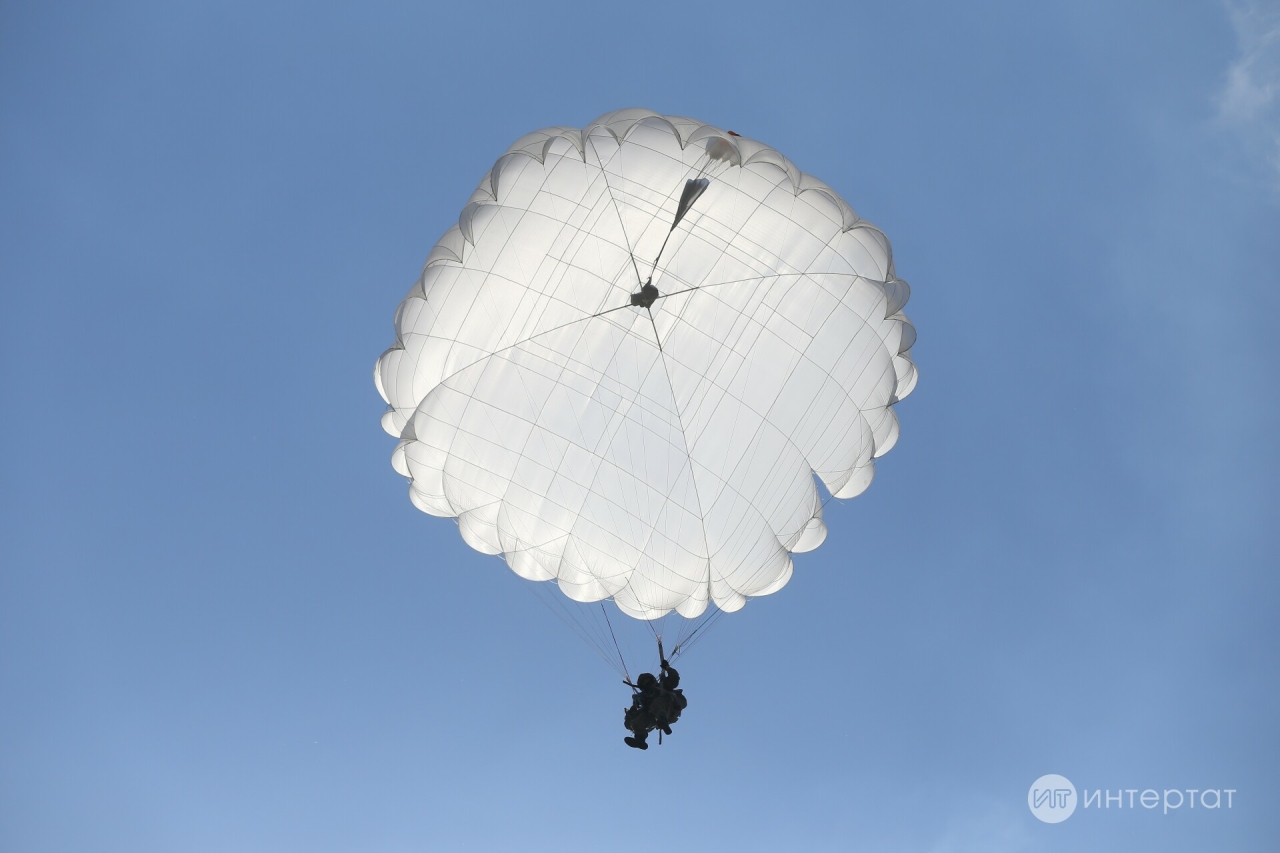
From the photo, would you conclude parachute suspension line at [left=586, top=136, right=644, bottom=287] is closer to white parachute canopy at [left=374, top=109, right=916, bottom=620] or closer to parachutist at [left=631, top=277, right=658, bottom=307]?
white parachute canopy at [left=374, top=109, right=916, bottom=620]

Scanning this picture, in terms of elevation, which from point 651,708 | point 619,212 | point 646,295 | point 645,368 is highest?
point 619,212

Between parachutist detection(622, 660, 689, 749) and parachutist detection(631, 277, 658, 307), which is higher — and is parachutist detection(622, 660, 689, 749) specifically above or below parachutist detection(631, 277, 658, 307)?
below

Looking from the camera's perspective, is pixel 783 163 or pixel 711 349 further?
pixel 711 349

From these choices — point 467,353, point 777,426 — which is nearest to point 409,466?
point 467,353

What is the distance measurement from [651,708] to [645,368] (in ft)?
16.8

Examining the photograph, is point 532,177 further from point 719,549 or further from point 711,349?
point 719,549

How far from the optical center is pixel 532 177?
15.1 meters

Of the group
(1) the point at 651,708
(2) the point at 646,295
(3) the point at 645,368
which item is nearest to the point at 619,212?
(2) the point at 646,295

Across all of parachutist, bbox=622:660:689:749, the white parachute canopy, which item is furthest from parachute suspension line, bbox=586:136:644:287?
parachutist, bbox=622:660:689:749

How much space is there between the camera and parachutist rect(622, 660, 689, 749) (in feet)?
49.2

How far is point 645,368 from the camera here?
1598cm

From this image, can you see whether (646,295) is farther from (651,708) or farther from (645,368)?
(651,708)

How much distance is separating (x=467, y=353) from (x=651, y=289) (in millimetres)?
2988

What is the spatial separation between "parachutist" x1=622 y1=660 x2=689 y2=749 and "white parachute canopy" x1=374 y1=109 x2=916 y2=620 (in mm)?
1481
